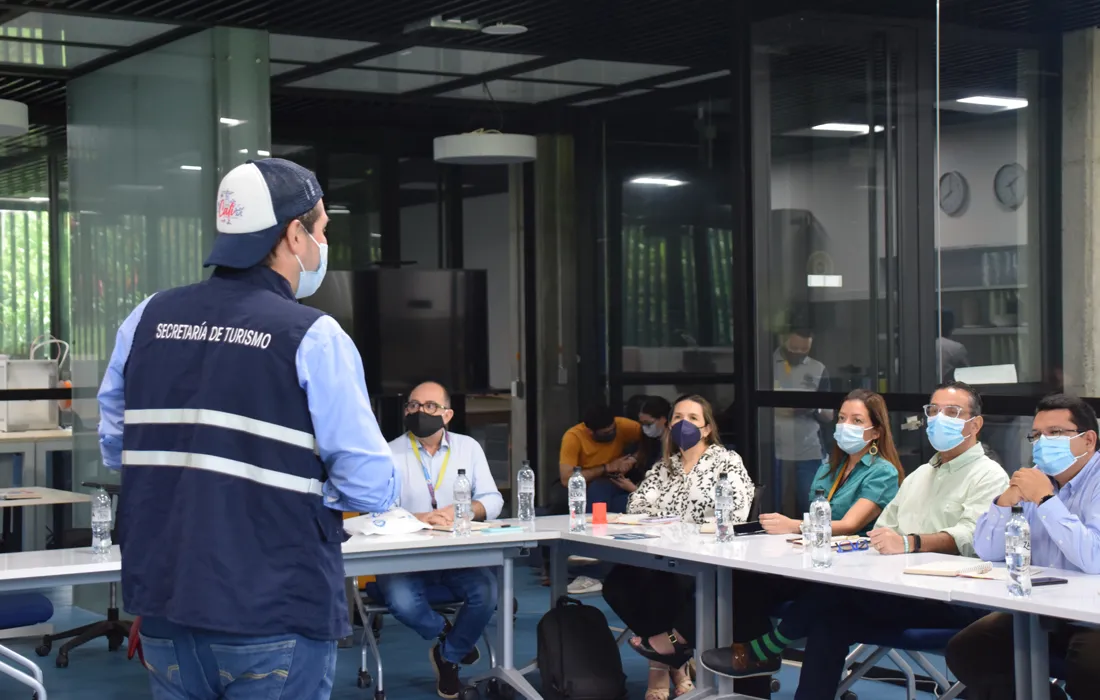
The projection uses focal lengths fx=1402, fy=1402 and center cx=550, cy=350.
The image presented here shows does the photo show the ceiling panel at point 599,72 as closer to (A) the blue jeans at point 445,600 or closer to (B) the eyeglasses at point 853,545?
(A) the blue jeans at point 445,600

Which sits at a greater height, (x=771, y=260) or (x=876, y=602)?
(x=771, y=260)

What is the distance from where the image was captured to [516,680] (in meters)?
5.83

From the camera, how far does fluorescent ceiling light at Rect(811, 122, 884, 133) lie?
7.02 m

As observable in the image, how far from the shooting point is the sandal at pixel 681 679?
19.6 ft

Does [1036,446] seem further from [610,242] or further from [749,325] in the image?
[610,242]

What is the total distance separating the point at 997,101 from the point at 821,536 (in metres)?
2.36

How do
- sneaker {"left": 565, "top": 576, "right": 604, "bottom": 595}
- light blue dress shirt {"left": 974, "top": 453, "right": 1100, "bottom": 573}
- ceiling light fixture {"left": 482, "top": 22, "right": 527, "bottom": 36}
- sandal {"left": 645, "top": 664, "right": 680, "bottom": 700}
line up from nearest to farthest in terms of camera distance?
1. light blue dress shirt {"left": 974, "top": 453, "right": 1100, "bottom": 573}
2. sandal {"left": 645, "top": 664, "right": 680, "bottom": 700}
3. ceiling light fixture {"left": 482, "top": 22, "right": 527, "bottom": 36}
4. sneaker {"left": 565, "top": 576, "right": 604, "bottom": 595}

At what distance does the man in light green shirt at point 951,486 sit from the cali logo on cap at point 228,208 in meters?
3.13

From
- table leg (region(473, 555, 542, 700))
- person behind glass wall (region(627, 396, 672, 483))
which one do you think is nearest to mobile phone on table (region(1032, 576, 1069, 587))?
table leg (region(473, 555, 542, 700))

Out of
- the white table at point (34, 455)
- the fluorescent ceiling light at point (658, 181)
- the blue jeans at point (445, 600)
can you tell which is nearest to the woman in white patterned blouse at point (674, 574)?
the blue jeans at point (445, 600)

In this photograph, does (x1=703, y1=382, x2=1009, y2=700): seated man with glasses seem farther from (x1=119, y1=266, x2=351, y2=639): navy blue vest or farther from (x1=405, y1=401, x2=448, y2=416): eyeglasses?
(x1=119, y1=266, x2=351, y2=639): navy blue vest

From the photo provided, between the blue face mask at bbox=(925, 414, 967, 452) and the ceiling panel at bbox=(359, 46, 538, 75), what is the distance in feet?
14.5

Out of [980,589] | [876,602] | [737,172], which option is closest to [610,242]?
[737,172]

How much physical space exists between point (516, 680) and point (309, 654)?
347 centimetres
